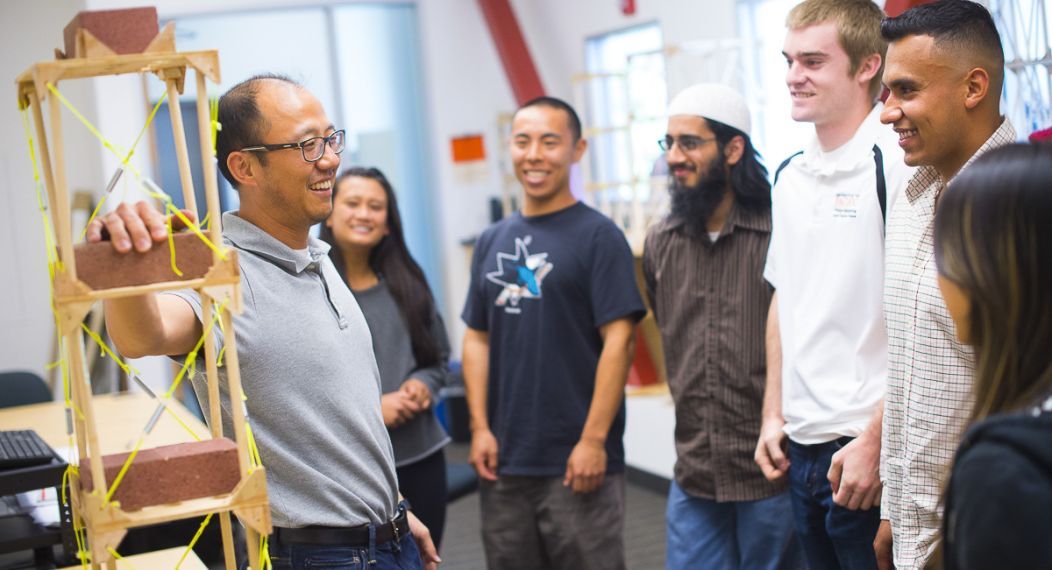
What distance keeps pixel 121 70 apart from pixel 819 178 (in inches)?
60.4

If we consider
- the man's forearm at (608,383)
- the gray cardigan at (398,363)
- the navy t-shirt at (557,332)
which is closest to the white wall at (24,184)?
the gray cardigan at (398,363)

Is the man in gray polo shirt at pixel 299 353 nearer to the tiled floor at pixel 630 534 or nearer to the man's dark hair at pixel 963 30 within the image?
the man's dark hair at pixel 963 30

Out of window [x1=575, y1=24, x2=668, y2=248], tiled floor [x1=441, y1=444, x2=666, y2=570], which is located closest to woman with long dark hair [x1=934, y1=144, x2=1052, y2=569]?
tiled floor [x1=441, y1=444, x2=666, y2=570]

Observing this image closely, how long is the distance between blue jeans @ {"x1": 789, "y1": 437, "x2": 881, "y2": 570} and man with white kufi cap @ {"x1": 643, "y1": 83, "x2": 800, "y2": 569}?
25 centimetres

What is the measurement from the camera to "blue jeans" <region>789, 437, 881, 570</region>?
7.36 ft

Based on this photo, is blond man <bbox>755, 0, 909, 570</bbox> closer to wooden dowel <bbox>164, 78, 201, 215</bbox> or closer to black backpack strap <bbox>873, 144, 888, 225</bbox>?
black backpack strap <bbox>873, 144, 888, 225</bbox>

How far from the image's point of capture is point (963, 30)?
1.88 meters

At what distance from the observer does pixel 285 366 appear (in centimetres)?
178

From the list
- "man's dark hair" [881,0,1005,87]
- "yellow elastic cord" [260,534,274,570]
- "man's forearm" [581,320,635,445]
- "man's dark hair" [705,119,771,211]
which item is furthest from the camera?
"man's forearm" [581,320,635,445]

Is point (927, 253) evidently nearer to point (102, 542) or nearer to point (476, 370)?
point (102, 542)

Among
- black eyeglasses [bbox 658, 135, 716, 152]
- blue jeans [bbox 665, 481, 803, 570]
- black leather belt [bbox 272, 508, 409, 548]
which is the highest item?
black eyeglasses [bbox 658, 135, 716, 152]

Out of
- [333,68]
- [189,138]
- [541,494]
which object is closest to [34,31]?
[189,138]

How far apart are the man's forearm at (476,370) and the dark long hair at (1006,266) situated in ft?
6.64

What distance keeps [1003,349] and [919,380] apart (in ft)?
2.24
